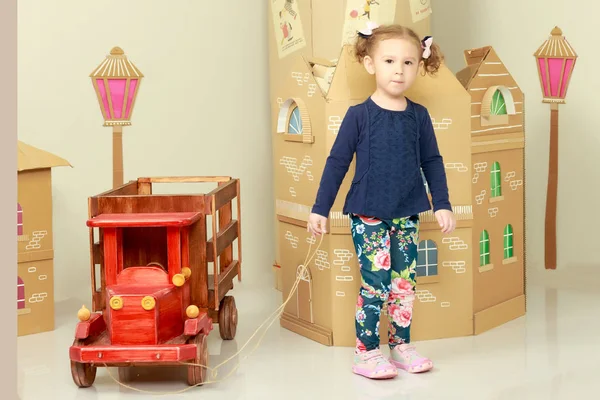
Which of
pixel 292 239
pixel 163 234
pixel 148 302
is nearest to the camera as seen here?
pixel 148 302

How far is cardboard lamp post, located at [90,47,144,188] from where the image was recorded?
3.17 meters

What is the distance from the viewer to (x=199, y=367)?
99.4 inches

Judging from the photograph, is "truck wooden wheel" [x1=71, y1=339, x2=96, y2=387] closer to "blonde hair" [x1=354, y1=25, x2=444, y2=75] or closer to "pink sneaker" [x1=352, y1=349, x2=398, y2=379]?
"pink sneaker" [x1=352, y1=349, x2=398, y2=379]

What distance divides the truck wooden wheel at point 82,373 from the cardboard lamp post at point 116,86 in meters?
0.99

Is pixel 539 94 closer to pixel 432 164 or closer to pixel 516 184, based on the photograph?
pixel 516 184

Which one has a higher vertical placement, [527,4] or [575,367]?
[527,4]

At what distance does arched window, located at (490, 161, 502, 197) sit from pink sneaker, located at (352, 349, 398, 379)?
0.85 metres

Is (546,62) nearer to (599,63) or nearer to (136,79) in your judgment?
(599,63)

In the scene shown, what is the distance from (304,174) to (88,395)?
103 cm

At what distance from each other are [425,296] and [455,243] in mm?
204

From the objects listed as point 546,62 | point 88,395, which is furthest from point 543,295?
point 88,395

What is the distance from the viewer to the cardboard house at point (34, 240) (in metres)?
3.12

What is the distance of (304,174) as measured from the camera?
302 centimetres

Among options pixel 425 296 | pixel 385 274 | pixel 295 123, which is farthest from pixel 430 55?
pixel 425 296
